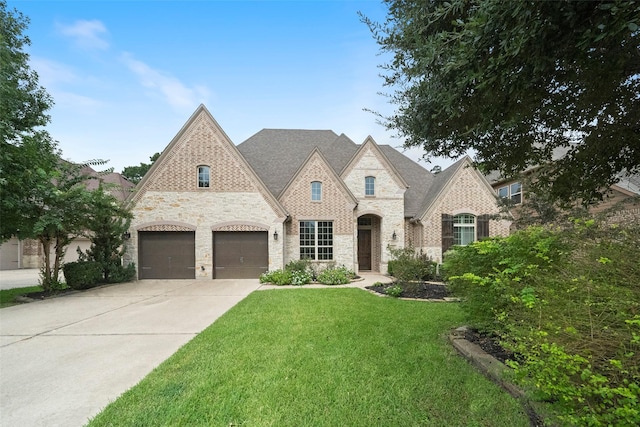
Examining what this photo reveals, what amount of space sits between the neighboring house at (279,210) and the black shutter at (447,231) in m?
0.06

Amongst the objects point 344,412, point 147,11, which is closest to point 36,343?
point 344,412

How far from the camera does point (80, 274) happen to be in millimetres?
11734

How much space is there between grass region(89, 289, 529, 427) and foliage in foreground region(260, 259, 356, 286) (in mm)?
6457

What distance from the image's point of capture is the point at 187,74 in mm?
10906

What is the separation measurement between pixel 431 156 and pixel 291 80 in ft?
23.2

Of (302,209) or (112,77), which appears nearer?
(112,77)

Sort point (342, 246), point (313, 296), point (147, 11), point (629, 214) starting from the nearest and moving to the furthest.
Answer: point (629, 214), point (147, 11), point (313, 296), point (342, 246)

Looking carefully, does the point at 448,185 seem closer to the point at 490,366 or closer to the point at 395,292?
the point at 395,292

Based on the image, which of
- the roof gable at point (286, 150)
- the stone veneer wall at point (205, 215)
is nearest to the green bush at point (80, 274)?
the stone veneer wall at point (205, 215)

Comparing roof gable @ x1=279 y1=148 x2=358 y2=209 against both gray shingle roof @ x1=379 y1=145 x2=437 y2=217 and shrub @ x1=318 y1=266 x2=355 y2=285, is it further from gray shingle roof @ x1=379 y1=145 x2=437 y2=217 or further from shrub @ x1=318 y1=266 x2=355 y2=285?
gray shingle roof @ x1=379 y1=145 x2=437 y2=217

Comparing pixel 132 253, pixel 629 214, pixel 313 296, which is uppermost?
pixel 629 214

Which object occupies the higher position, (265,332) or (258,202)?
(258,202)

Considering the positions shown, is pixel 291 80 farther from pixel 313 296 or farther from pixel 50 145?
pixel 50 145

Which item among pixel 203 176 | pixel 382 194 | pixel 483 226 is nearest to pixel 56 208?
pixel 203 176
